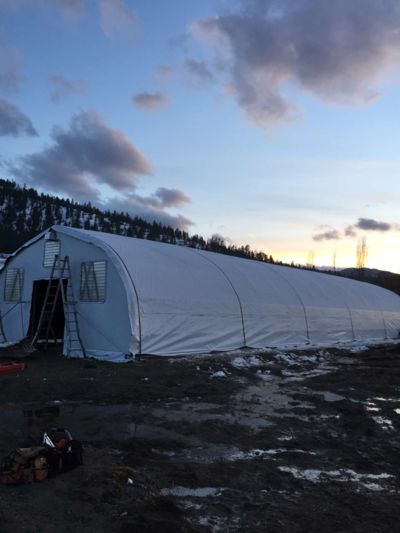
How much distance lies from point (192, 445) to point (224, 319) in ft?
37.0

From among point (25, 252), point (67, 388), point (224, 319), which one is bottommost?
point (67, 388)

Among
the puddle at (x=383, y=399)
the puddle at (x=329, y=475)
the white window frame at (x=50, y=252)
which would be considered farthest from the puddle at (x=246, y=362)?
the puddle at (x=329, y=475)

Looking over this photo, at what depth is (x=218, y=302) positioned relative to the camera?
1811 centimetres

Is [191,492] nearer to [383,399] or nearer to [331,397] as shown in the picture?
[331,397]

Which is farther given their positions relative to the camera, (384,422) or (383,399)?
(383,399)

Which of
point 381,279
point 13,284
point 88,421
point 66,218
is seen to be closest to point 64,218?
point 66,218

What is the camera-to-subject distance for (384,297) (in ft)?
105

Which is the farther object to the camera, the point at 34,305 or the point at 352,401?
the point at 34,305

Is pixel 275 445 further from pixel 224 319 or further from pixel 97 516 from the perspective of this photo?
pixel 224 319

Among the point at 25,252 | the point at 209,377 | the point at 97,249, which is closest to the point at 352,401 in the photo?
the point at 209,377

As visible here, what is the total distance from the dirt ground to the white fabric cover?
2.44 m

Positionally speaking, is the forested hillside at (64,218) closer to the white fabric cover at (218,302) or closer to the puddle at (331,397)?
the white fabric cover at (218,302)

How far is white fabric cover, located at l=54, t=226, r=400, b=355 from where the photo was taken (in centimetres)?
1544

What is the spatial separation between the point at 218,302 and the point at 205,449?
1156 centimetres
